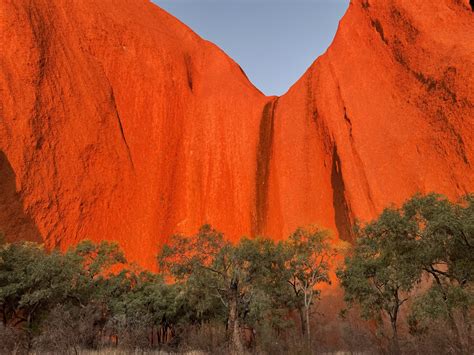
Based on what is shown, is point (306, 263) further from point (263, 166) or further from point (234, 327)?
point (263, 166)

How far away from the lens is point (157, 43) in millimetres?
49031

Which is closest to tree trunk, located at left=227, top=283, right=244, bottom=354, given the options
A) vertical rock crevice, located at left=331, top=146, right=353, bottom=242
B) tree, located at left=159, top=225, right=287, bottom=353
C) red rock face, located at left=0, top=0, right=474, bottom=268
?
tree, located at left=159, top=225, right=287, bottom=353

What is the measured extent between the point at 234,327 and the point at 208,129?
3301cm

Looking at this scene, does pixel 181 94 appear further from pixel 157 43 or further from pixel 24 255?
pixel 24 255

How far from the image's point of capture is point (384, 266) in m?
18.3

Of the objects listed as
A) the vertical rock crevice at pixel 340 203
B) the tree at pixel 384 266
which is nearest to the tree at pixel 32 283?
the tree at pixel 384 266

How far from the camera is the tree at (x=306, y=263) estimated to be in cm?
2402

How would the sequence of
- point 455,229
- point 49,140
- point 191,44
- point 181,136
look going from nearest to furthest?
point 455,229 < point 49,140 < point 181,136 < point 191,44

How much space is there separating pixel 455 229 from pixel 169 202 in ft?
113

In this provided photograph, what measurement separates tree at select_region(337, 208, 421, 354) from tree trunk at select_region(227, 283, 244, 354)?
21.1ft

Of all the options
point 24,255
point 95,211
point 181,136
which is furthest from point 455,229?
point 181,136

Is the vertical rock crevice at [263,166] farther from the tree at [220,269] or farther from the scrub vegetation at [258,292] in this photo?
the tree at [220,269]

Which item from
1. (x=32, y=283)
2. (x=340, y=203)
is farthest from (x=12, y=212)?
(x=340, y=203)

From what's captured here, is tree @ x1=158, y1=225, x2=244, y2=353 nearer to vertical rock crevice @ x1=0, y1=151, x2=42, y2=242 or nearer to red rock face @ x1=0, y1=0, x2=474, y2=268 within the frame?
vertical rock crevice @ x1=0, y1=151, x2=42, y2=242
